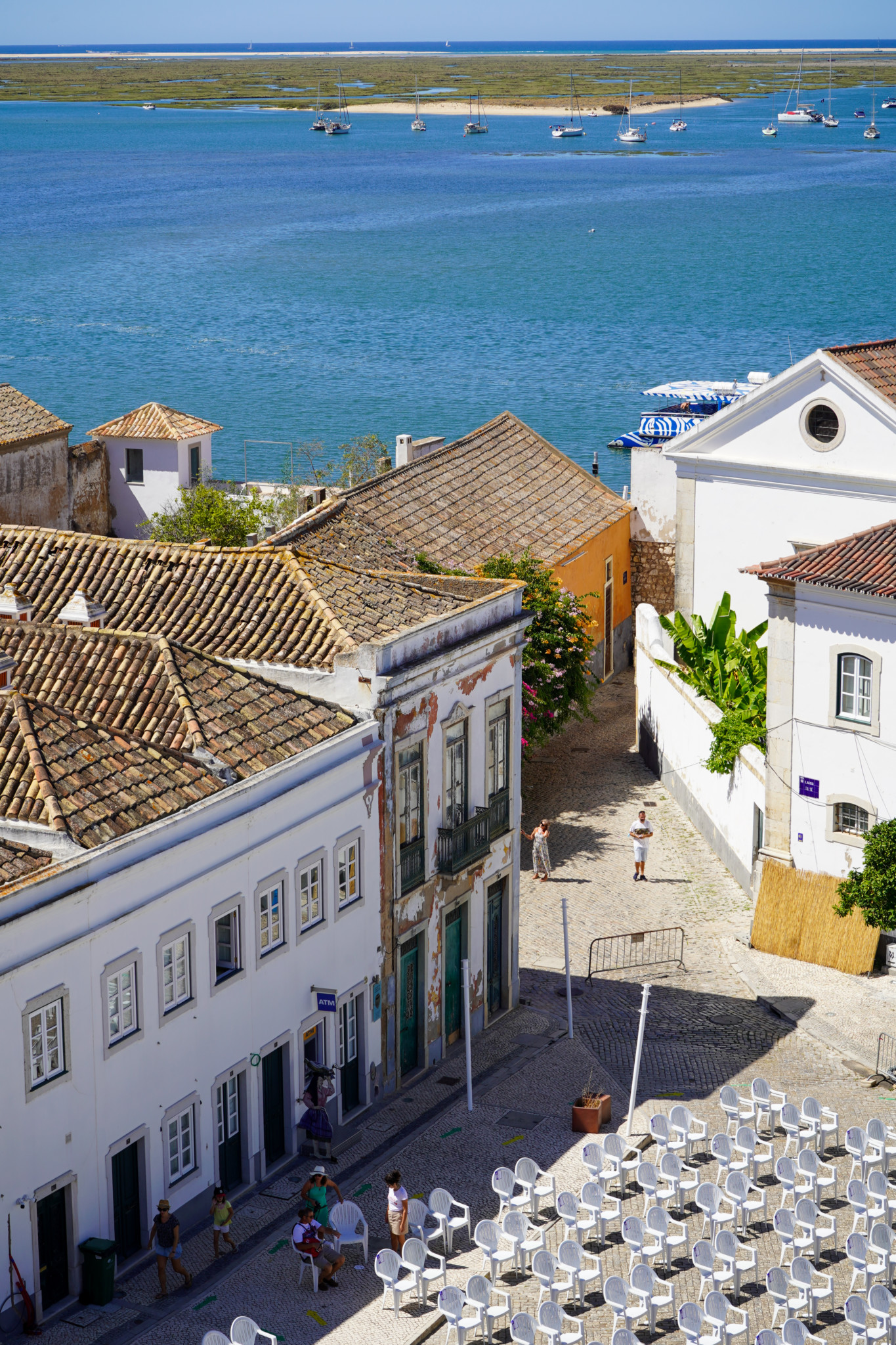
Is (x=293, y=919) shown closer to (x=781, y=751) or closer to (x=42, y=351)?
(x=781, y=751)

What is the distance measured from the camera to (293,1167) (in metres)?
24.6

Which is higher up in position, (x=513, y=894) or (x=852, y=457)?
(x=852, y=457)

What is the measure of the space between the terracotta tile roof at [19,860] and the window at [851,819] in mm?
16576

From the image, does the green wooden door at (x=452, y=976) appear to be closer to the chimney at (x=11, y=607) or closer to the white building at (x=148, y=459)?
the chimney at (x=11, y=607)

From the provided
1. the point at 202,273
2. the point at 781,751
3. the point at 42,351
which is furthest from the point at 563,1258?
the point at 202,273

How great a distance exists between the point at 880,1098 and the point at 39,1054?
12984 mm

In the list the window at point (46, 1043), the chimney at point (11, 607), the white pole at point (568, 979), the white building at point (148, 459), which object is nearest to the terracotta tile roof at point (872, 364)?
the white pole at point (568, 979)

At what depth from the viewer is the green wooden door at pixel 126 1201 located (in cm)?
2147

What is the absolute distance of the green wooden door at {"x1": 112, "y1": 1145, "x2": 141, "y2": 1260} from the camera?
845 inches

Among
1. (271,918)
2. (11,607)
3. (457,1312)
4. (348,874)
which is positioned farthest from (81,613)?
(457,1312)

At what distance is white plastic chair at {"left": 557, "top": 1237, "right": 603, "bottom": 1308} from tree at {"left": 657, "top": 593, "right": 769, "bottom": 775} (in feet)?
51.6

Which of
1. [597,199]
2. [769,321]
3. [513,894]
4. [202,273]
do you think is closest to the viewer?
[513,894]

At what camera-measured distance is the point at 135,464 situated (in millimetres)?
55188

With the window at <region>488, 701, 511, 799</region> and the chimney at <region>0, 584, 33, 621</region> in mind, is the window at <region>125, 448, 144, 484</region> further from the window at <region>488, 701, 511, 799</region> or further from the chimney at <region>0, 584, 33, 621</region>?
the window at <region>488, 701, 511, 799</region>
